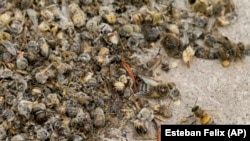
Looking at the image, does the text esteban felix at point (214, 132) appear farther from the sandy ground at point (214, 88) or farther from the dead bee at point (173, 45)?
the dead bee at point (173, 45)

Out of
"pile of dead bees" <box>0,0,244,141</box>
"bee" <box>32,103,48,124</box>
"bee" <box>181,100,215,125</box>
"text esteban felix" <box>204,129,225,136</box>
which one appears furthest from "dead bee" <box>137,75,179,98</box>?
"bee" <box>32,103,48,124</box>

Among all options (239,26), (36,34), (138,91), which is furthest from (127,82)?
(239,26)

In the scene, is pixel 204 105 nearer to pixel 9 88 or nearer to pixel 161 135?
pixel 161 135

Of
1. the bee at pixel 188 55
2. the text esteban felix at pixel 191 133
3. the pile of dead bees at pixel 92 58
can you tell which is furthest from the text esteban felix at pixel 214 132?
the bee at pixel 188 55

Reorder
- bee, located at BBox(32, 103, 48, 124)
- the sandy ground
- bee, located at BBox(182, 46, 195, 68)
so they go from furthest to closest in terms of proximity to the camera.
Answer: bee, located at BBox(182, 46, 195, 68) < the sandy ground < bee, located at BBox(32, 103, 48, 124)

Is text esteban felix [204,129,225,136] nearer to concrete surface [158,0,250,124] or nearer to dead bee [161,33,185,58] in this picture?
concrete surface [158,0,250,124]

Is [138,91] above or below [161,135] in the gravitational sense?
above

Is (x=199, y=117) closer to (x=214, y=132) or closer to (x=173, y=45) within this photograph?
(x=214, y=132)
